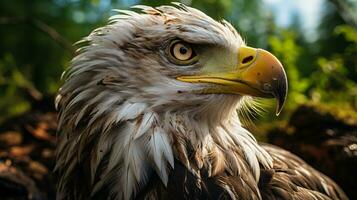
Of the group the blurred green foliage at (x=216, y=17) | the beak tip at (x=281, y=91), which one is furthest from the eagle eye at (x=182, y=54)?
the blurred green foliage at (x=216, y=17)

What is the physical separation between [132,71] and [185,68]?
296 millimetres

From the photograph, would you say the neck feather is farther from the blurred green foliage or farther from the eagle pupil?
the blurred green foliage

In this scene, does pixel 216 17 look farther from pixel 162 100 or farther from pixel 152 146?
pixel 152 146

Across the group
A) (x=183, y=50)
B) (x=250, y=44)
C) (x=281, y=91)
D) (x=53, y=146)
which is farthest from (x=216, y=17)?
(x=281, y=91)

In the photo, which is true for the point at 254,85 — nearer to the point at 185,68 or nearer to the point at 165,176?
the point at 185,68

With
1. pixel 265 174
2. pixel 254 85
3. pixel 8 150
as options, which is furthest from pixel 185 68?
pixel 8 150

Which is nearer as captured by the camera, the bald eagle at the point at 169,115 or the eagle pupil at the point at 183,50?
the bald eagle at the point at 169,115

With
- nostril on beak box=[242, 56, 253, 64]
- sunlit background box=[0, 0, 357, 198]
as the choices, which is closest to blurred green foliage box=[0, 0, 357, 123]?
sunlit background box=[0, 0, 357, 198]

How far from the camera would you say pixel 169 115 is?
3320 millimetres

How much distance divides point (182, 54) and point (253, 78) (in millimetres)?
426

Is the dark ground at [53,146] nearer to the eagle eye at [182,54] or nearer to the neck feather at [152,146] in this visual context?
the neck feather at [152,146]

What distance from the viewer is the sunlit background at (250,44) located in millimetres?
5133

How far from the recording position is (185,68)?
10.9 feet

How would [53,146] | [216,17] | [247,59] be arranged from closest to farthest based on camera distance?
[247,59] → [53,146] → [216,17]
